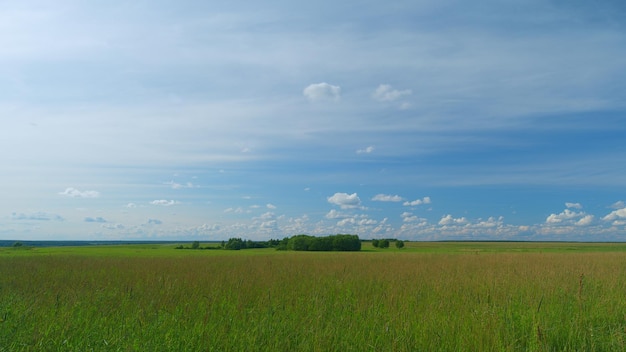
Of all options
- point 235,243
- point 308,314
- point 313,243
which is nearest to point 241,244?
point 235,243

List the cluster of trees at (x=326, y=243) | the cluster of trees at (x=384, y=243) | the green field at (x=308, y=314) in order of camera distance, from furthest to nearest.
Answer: the cluster of trees at (x=384, y=243)
the cluster of trees at (x=326, y=243)
the green field at (x=308, y=314)

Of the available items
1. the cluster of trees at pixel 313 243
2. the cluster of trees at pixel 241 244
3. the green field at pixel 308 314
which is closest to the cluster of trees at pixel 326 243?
the cluster of trees at pixel 313 243

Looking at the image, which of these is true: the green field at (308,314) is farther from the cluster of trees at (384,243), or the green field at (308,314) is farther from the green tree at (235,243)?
the cluster of trees at (384,243)

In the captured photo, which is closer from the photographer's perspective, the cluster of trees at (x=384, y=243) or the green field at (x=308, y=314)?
the green field at (x=308, y=314)

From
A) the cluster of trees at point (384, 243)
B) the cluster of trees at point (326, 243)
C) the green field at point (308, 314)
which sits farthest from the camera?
the cluster of trees at point (384, 243)

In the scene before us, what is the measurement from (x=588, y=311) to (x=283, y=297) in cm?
608

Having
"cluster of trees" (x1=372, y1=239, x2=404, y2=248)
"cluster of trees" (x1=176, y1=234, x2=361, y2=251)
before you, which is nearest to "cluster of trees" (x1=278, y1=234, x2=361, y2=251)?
"cluster of trees" (x1=176, y1=234, x2=361, y2=251)

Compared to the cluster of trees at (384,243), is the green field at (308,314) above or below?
above

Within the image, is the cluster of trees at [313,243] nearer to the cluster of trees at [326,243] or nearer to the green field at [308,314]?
the cluster of trees at [326,243]

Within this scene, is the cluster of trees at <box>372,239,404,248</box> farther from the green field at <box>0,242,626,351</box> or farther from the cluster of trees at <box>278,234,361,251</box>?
the green field at <box>0,242,626,351</box>

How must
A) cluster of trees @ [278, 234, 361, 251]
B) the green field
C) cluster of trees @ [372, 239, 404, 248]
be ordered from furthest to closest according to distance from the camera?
cluster of trees @ [372, 239, 404, 248], cluster of trees @ [278, 234, 361, 251], the green field

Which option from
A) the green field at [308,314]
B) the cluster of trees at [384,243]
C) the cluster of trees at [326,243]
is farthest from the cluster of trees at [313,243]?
the green field at [308,314]

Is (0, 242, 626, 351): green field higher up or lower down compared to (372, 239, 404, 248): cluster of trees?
higher up

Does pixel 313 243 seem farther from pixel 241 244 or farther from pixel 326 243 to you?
pixel 241 244
